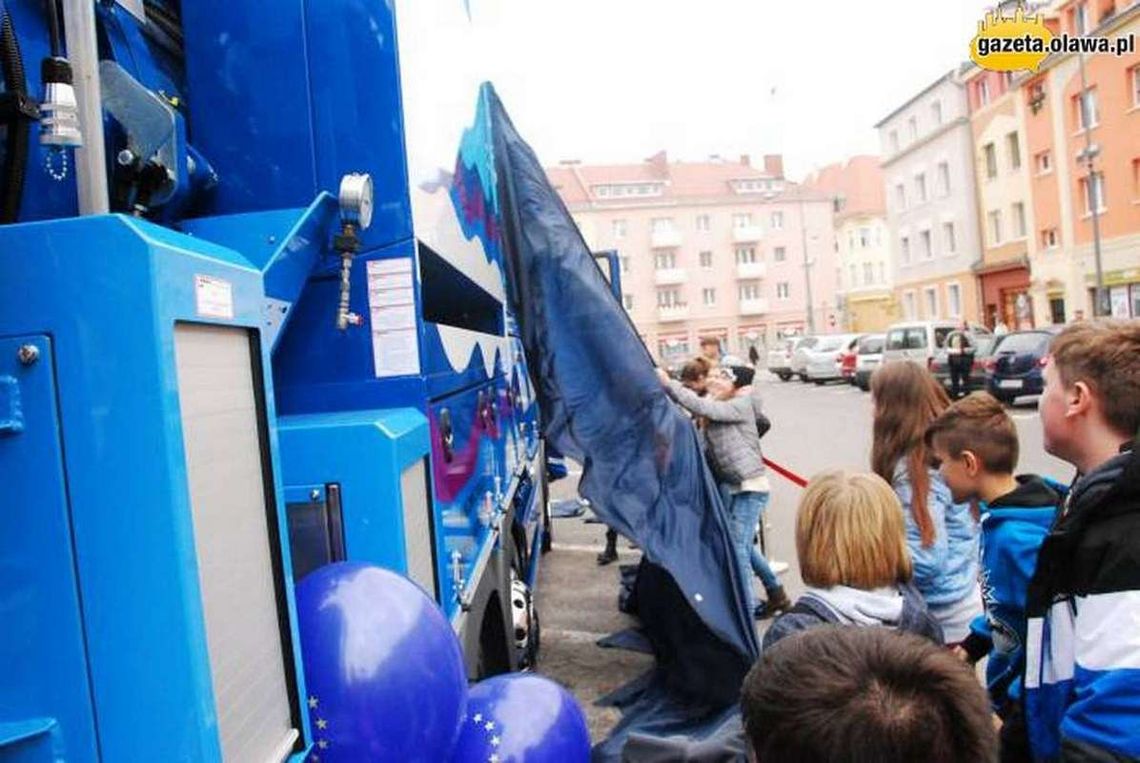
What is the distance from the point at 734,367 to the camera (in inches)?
237

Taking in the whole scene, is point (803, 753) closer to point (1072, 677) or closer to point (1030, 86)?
point (1072, 677)

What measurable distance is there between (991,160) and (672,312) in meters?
28.9

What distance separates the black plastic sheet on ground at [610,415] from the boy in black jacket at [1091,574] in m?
1.92

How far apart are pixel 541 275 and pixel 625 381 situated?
1.90 ft

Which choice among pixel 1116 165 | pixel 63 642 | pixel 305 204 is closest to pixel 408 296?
pixel 305 204

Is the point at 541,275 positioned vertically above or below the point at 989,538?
above

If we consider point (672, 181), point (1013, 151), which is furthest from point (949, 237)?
point (672, 181)

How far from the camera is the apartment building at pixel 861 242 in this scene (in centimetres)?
5553

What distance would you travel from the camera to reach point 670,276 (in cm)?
6431

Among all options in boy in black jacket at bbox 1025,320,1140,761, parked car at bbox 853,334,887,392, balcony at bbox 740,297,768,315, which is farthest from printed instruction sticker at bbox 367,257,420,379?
balcony at bbox 740,297,768,315

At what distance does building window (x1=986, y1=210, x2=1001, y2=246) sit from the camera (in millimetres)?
37719

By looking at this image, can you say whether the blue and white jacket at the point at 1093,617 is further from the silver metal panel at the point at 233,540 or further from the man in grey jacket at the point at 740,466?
the man in grey jacket at the point at 740,466

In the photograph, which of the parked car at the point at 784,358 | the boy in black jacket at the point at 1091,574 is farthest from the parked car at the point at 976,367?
the boy in black jacket at the point at 1091,574

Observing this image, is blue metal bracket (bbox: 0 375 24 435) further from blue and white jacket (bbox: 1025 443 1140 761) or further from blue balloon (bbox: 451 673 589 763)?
blue and white jacket (bbox: 1025 443 1140 761)
